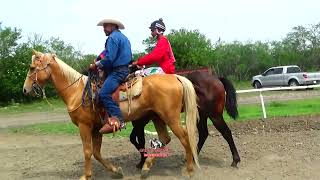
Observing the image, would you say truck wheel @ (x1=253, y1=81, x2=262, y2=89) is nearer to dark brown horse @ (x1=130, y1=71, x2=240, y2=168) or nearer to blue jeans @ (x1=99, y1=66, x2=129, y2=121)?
dark brown horse @ (x1=130, y1=71, x2=240, y2=168)

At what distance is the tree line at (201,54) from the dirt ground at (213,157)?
17.2ft

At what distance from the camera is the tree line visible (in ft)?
98.3

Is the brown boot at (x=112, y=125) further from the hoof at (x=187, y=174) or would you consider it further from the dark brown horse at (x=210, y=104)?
the hoof at (x=187, y=174)

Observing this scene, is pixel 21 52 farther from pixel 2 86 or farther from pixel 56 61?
pixel 56 61

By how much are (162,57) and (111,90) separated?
4.10 feet

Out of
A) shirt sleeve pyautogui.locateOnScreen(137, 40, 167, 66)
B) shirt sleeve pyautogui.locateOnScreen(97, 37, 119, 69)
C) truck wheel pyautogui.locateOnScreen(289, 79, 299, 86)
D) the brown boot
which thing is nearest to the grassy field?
shirt sleeve pyautogui.locateOnScreen(137, 40, 167, 66)

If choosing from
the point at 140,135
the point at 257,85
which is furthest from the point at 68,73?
the point at 257,85

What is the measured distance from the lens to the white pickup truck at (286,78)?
1247 inches

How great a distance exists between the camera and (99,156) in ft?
25.3

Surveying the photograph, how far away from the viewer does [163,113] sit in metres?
7.33

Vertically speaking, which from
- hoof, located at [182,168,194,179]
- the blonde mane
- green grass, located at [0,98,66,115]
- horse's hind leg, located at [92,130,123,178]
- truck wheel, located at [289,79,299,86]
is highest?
the blonde mane

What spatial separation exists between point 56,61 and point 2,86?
924 inches

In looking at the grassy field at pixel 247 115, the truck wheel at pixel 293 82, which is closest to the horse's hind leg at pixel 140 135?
the grassy field at pixel 247 115

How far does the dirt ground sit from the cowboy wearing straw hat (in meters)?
1.14
